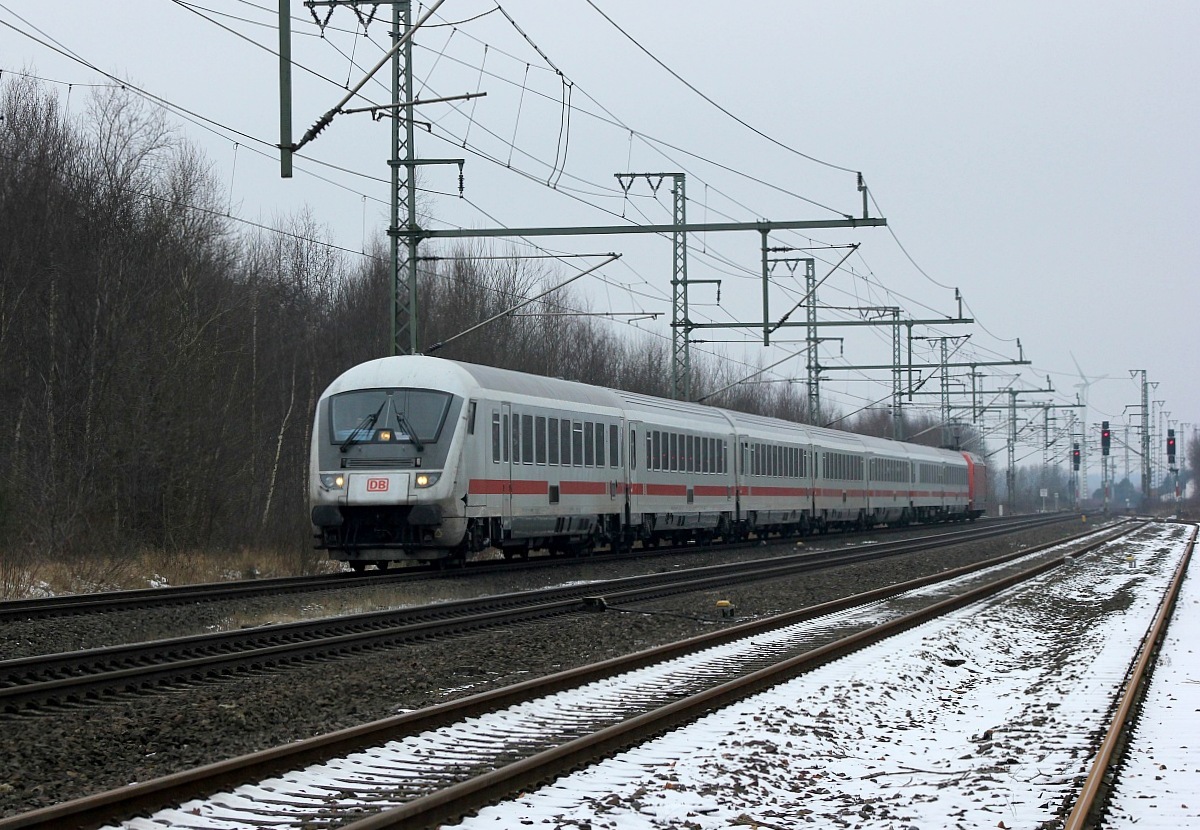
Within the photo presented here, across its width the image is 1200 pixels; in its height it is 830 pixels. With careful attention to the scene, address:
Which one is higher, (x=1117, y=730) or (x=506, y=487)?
(x=506, y=487)

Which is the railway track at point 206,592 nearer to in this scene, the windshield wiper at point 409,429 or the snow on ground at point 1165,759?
the windshield wiper at point 409,429

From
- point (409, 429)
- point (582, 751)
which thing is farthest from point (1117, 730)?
point (409, 429)

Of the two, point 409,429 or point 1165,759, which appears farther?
point 409,429

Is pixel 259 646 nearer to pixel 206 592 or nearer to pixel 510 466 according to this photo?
pixel 206 592

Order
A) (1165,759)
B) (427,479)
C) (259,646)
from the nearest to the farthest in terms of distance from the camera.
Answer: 1. (1165,759)
2. (259,646)
3. (427,479)

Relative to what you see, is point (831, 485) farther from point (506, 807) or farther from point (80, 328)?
point (506, 807)

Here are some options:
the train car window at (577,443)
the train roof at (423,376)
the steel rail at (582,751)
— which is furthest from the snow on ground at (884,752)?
the train car window at (577,443)

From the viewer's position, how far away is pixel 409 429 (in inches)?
862

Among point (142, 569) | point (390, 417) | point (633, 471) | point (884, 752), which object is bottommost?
point (884, 752)

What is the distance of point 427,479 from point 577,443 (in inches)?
224

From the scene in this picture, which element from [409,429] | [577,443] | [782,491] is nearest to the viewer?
[409,429]

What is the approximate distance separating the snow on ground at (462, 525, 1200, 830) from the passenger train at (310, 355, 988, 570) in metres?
8.76

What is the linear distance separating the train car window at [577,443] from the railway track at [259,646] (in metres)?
5.32

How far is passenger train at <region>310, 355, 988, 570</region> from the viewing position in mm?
21750
